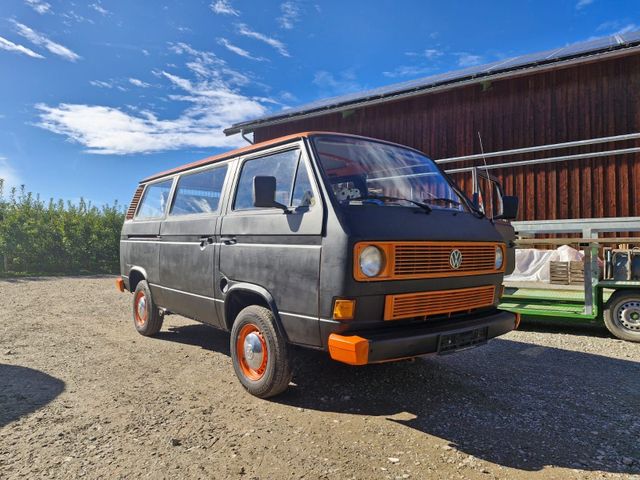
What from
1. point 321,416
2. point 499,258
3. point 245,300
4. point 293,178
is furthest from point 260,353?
point 499,258

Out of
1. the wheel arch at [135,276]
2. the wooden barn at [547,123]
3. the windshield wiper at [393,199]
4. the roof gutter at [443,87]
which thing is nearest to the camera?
the windshield wiper at [393,199]

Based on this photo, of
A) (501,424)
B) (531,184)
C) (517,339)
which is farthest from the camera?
(531,184)

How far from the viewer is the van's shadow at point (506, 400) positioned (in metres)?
2.74

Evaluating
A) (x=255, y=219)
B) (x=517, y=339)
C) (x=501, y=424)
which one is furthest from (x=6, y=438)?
(x=517, y=339)

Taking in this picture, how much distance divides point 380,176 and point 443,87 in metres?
8.48

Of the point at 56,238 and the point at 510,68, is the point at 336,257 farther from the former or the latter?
the point at 56,238

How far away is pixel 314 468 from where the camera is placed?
2.49 m

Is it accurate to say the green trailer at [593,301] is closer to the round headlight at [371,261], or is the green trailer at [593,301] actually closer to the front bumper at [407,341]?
the front bumper at [407,341]

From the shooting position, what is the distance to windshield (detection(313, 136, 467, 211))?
10.7 ft

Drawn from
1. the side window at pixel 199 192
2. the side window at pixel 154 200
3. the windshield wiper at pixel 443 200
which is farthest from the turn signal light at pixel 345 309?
the side window at pixel 154 200

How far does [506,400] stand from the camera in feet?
11.6

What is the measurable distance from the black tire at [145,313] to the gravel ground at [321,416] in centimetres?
45

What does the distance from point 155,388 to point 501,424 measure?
2.89m

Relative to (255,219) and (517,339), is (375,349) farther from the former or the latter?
(517,339)
